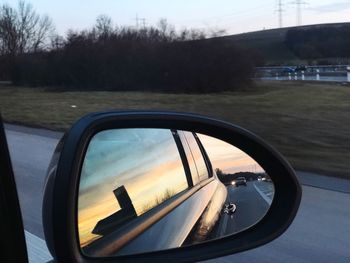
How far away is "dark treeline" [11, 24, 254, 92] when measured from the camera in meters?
33.5

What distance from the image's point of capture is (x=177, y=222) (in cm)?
229

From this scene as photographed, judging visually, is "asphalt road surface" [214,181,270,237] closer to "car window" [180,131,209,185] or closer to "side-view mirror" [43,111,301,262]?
"side-view mirror" [43,111,301,262]

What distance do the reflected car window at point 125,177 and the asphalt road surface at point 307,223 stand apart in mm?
1142

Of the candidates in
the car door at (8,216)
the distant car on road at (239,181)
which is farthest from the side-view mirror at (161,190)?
the car door at (8,216)

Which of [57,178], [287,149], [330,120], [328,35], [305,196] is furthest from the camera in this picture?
[328,35]

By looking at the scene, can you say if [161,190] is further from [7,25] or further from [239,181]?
[7,25]

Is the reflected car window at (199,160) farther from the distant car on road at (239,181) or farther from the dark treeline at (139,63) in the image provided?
the dark treeline at (139,63)

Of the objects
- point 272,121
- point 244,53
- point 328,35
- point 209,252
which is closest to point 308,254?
point 209,252

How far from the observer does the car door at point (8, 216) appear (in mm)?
1737

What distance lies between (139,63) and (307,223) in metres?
34.2

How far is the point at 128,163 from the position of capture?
82.5 inches

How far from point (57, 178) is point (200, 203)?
3.21ft

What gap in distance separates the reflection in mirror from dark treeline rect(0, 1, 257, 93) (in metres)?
27.0

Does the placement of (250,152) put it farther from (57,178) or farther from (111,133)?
(57,178)
